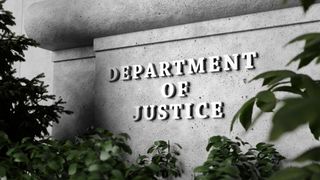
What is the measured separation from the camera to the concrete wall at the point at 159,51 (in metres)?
3.38

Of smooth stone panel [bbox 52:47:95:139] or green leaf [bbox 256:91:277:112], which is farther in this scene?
smooth stone panel [bbox 52:47:95:139]

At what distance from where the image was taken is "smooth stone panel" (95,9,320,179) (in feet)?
10.9

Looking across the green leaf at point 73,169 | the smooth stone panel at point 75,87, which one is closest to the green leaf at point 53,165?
the green leaf at point 73,169

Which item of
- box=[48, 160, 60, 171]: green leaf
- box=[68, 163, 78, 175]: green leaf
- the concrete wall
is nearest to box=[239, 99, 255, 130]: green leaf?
box=[68, 163, 78, 175]: green leaf

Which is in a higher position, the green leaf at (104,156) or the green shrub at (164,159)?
the green leaf at (104,156)

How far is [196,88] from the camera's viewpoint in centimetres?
365

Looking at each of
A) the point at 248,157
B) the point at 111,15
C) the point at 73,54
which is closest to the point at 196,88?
the point at 248,157

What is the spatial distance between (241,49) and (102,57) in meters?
1.38

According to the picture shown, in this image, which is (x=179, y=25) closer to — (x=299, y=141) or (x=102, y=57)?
(x=102, y=57)

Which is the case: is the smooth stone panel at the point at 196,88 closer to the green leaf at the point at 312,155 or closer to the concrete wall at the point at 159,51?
the concrete wall at the point at 159,51

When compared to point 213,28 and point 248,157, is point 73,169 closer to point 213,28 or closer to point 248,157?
point 248,157

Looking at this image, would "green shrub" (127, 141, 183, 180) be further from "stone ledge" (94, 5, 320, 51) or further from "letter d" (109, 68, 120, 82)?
→ "stone ledge" (94, 5, 320, 51)

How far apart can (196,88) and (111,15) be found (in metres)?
1.09

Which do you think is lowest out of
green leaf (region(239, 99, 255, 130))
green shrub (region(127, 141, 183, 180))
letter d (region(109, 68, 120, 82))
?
green shrub (region(127, 141, 183, 180))
